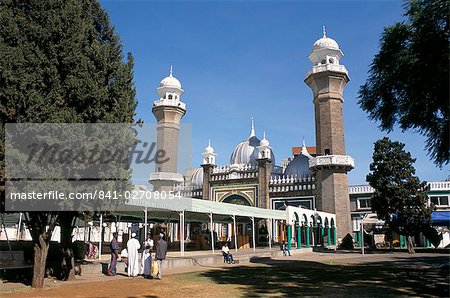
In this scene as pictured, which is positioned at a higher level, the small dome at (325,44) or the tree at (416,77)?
the small dome at (325,44)

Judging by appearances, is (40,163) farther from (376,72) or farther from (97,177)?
(376,72)

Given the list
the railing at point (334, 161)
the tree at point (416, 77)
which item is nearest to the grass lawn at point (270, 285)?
the tree at point (416, 77)

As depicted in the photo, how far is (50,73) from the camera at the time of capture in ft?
41.1

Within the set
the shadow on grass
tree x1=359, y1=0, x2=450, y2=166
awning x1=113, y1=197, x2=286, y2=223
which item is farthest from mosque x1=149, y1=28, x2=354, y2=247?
tree x1=359, y1=0, x2=450, y2=166

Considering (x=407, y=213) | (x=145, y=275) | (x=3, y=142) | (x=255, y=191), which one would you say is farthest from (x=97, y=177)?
(x=255, y=191)

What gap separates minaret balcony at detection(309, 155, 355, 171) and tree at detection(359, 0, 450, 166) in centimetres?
2329

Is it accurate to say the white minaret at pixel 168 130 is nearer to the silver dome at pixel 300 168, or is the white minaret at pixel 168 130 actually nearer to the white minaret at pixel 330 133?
the silver dome at pixel 300 168

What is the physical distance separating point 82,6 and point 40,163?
18.4ft

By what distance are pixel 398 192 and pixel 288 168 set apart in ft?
55.1

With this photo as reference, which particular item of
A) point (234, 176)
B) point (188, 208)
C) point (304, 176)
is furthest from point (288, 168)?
point (188, 208)

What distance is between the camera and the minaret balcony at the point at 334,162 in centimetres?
3897

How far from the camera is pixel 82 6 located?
46.1 feet

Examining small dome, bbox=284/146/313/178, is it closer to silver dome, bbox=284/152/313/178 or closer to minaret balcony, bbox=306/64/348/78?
silver dome, bbox=284/152/313/178

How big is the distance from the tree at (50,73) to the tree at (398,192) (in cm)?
2355
